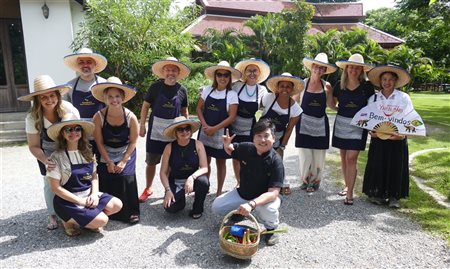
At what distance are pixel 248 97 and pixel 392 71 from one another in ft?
5.77

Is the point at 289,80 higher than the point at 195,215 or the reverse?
higher

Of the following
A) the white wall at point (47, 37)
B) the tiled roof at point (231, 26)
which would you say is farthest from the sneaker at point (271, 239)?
the tiled roof at point (231, 26)

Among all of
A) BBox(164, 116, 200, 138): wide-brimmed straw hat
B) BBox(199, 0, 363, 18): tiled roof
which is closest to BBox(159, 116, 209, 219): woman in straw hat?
BBox(164, 116, 200, 138): wide-brimmed straw hat

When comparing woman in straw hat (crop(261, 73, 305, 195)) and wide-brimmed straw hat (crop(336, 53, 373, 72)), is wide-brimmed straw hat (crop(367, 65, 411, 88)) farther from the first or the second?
woman in straw hat (crop(261, 73, 305, 195))

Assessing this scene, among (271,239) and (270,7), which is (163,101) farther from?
(270,7)

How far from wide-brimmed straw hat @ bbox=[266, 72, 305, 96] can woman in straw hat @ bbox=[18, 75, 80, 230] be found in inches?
92.3

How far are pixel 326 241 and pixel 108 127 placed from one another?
2.67 m

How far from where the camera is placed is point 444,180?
5.33 metres

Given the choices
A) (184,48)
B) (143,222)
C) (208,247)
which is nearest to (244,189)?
(208,247)

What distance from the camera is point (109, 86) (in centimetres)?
376

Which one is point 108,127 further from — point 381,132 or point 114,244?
point 381,132

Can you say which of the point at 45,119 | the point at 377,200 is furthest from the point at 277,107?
the point at 45,119

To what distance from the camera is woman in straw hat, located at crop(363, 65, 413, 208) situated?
4160 mm

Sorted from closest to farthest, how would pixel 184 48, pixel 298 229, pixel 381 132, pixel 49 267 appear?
pixel 49 267 < pixel 298 229 < pixel 381 132 < pixel 184 48
